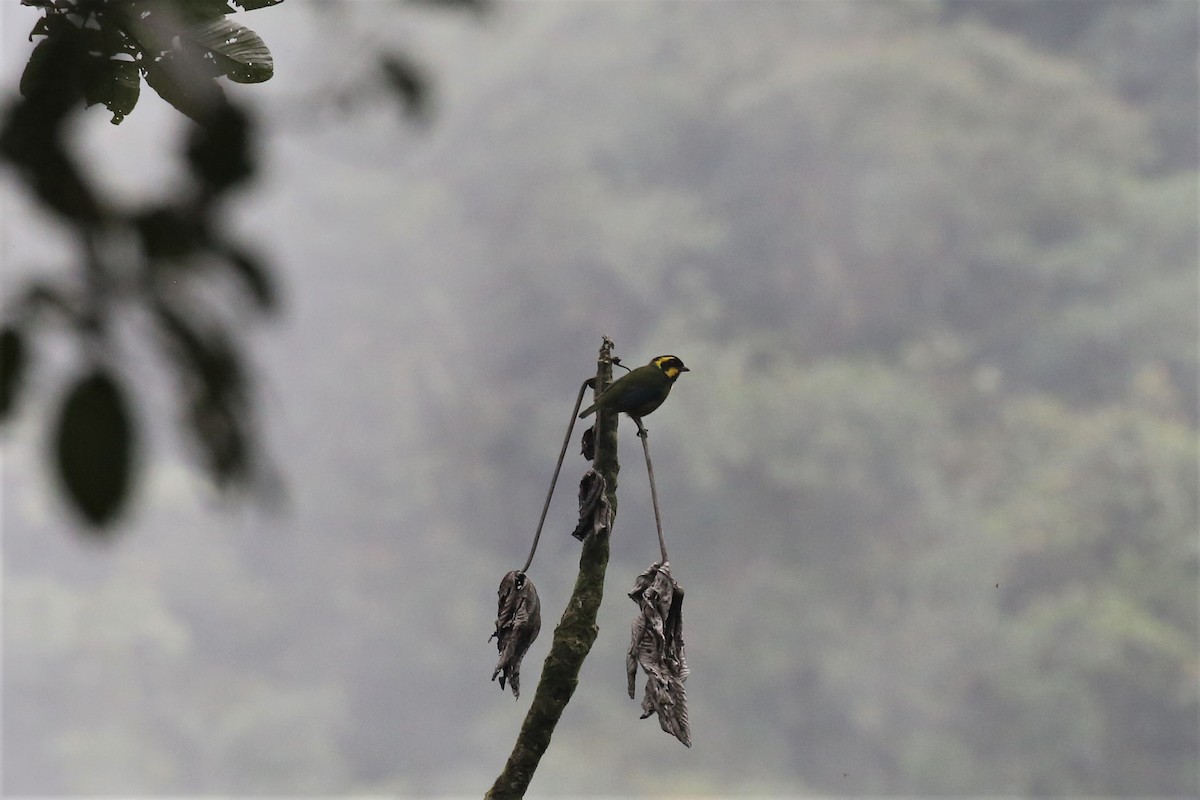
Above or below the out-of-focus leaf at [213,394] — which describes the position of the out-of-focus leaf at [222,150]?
above

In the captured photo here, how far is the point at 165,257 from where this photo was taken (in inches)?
17.3

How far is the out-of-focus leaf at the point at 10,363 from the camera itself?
1.43 ft

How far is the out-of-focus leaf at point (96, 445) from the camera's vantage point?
43 centimetres

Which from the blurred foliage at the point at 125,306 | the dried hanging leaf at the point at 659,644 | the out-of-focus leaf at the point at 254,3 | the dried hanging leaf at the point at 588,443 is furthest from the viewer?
the dried hanging leaf at the point at 588,443

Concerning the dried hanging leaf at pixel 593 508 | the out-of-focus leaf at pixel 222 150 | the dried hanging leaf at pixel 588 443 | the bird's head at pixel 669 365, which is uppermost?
the bird's head at pixel 669 365

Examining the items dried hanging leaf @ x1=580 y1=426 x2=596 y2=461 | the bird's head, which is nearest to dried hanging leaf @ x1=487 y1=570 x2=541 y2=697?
dried hanging leaf @ x1=580 y1=426 x2=596 y2=461

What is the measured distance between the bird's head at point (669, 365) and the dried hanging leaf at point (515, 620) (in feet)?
1.52

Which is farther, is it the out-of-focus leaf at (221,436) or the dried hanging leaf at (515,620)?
the dried hanging leaf at (515,620)

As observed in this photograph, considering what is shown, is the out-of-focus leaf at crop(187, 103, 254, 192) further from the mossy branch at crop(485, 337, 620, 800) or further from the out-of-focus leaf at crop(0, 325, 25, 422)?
the mossy branch at crop(485, 337, 620, 800)

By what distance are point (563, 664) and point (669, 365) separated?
676 millimetres

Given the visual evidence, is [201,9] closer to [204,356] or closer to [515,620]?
[204,356]

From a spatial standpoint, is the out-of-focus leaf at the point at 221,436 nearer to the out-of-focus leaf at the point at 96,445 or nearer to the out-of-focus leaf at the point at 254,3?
the out-of-focus leaf at the point at 96,445

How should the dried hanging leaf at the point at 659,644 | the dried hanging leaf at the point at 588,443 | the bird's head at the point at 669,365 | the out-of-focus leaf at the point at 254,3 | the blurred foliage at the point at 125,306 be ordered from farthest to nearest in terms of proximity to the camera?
the bird's head at the point at 669,365, the dried hanging leaf at the point at 588,443, the dried hanging leaf at the point at 659,644, the out-of-focus leaf at the point at 254,3, the blurred foliage at the point at 125,306

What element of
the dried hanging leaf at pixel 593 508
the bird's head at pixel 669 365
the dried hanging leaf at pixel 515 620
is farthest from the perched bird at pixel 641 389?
the dried hanging leaf at pixel 515 620
